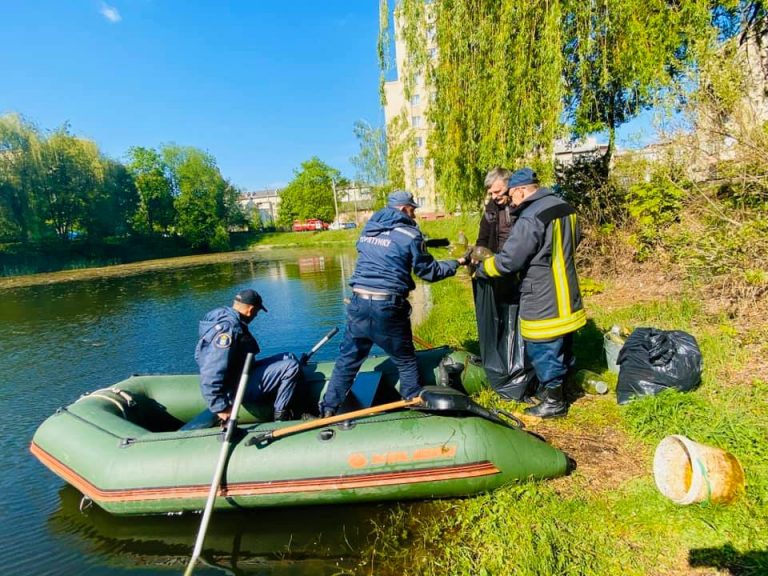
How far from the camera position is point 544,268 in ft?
10.4

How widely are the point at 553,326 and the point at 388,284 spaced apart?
121cm

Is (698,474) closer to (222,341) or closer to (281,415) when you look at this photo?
(281,415)

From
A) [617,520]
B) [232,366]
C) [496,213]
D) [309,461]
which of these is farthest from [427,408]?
[496,213]

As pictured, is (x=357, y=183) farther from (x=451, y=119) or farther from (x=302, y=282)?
(x=451, y=119)

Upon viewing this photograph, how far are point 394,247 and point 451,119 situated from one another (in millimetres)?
6050

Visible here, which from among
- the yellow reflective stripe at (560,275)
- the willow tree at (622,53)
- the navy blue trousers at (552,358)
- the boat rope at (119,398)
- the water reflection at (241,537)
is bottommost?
the water reflection at (241,537)

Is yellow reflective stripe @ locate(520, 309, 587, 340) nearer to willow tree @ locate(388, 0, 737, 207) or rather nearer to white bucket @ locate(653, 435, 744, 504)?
white bucket @ locate(653, 435, 744, 504)

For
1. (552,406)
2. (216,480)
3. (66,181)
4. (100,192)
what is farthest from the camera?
(100,192)

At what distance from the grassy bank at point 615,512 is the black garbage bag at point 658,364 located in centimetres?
14

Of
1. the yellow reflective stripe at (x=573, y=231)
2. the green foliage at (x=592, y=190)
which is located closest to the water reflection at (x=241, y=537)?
the yellow reflective stripe at (x=573, y=231)

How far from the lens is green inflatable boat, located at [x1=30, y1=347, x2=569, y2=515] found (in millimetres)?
2736

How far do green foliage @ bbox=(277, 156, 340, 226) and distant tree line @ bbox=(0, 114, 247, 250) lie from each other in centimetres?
1067

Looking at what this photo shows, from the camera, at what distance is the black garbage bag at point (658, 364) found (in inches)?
132

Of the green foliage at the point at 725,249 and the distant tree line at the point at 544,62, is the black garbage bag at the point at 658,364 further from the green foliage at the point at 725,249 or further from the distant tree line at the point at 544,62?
the distant tree line at the point at 544,62
